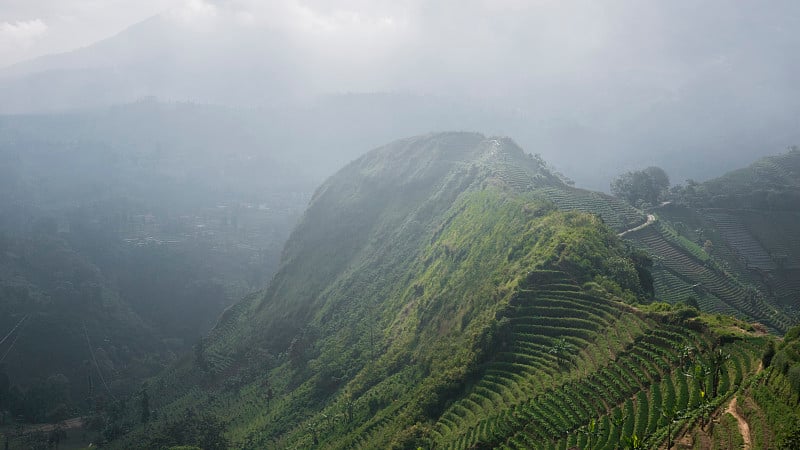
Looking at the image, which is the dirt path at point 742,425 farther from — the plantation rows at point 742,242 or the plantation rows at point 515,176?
the plantation rows at point 742,242

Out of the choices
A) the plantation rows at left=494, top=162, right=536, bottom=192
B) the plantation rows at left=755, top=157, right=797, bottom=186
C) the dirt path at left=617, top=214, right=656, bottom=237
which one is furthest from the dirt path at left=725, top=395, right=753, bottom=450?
the plantation rows at left=755, top=157, right=797, bottom=186

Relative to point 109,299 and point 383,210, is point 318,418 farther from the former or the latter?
point 109,299

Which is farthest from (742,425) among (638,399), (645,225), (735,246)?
(735,246)

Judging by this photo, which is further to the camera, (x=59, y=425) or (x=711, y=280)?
(x=59, y=425)

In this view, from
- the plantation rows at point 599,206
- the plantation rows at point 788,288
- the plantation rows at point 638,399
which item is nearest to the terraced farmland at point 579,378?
the plantation rows at point 638,399

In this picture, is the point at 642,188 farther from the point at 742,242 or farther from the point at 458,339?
the point at 458,339

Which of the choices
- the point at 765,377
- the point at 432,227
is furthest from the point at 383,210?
the point at 765,377
